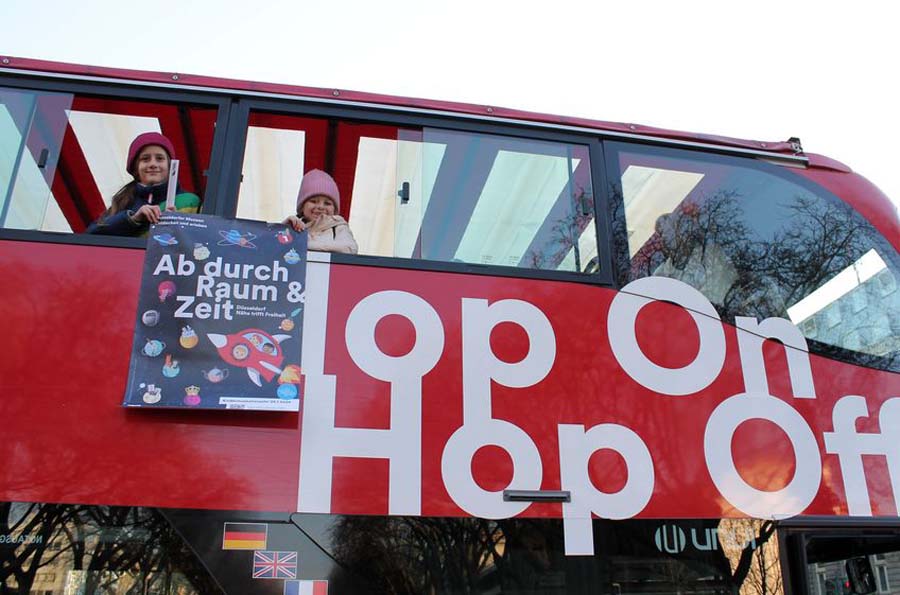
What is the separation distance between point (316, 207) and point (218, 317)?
0.81 m

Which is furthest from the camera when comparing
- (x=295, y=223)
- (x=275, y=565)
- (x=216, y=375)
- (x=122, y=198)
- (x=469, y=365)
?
(x=122, y=198)

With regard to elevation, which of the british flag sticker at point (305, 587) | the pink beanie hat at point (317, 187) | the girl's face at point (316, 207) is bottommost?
the british flag sticker at point (305, 587)

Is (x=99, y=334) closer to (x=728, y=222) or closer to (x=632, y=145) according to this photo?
(x=632, y=145)

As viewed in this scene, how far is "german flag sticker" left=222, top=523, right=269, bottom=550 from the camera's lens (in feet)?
9.86

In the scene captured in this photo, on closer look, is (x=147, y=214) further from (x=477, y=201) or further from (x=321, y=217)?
(x=477, y=201)

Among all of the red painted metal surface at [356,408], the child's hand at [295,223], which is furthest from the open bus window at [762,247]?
the child's hand at [295,223]

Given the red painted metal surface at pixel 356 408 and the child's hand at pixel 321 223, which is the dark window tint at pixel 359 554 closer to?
the red painted metal surface at pixel 356 408

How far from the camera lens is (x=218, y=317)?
3322 millimetres

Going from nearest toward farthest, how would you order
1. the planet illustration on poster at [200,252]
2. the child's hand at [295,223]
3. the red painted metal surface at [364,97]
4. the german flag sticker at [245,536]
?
the german flag sticker at [245,536]
the planet illustration on poster at [200,252]
the child's hand at [295,223]
the red painted metal surface at [364,97]

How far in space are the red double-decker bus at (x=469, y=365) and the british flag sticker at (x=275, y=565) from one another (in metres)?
0.01

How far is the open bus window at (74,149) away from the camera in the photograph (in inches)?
137

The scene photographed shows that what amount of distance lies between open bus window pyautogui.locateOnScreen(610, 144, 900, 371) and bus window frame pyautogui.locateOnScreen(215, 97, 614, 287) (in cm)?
9

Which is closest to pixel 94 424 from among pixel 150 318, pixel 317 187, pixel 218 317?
pixel 150 318

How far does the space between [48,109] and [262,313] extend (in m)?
1.43
